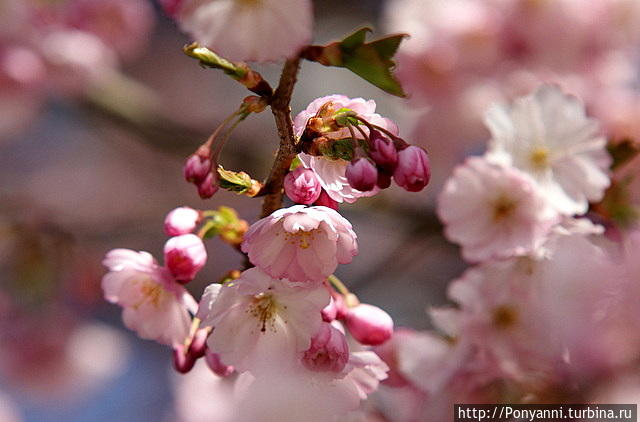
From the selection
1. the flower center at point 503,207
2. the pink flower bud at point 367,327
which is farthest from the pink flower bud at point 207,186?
the flower center at point 503,207

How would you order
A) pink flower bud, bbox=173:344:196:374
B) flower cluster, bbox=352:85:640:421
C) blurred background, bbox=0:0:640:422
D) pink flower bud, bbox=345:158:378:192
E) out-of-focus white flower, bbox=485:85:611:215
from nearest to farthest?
pink flower bud, bbox=345:158:378:192 < pink flower bud, bbox=173:344:196:374 < flower cluster, bbox=352:85:640:421 < out-of-focus white flower, bbox=485:85:611:215 < blurred background, bbox=0:0:640:422

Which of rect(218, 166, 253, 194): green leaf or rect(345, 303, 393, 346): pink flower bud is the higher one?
rect(218, 166, 253, 194): green leaf

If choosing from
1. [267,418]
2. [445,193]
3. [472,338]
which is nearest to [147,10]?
[445,193]

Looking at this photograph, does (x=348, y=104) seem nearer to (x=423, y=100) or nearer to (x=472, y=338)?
(x=472, y=338)

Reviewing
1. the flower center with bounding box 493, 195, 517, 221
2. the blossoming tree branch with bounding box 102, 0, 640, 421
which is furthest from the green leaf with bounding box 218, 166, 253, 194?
the flower center with bounding box 493, 195, 517, 221

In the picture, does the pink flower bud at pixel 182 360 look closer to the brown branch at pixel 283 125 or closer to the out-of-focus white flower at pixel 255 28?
the brown branch at pixel 283 125

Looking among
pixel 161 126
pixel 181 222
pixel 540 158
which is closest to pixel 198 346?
pixel 181 222

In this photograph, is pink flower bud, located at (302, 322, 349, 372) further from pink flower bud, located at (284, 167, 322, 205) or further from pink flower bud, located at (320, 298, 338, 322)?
pink flower bud, located at (284, 167, 322, 205)
